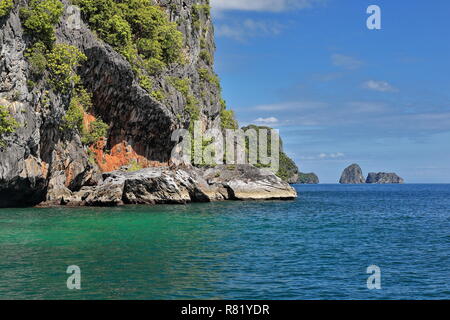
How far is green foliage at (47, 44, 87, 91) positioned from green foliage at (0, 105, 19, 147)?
6.42 m

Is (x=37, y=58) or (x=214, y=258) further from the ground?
(x=37, y=58)

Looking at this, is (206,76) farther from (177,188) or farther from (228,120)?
(177,188)

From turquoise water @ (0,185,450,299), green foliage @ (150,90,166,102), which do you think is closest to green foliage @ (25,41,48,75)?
turquoise water @ (0,185,450,299)

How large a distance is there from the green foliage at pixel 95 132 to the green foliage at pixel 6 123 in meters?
12.7

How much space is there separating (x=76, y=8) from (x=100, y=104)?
9753 mm

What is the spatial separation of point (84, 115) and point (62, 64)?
9.66m

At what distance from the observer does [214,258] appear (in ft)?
64.3

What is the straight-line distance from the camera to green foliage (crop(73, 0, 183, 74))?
52.2m

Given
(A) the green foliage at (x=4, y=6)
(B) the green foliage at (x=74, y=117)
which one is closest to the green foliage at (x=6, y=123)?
(A) the green foliage at (x=4, y=6)

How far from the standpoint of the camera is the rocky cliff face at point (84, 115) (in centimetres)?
3612
